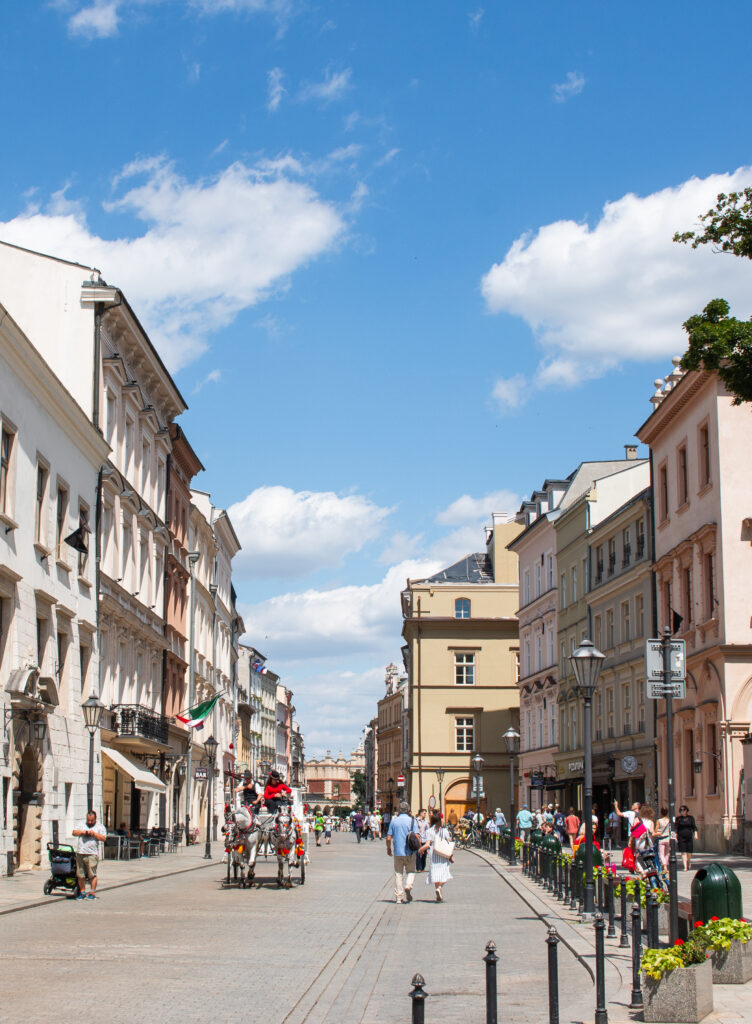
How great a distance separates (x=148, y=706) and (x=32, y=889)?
21.3m

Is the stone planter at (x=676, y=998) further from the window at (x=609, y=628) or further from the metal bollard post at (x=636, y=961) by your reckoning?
the window at (x=609, y=628)

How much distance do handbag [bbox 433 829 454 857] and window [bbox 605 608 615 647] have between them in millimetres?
32665

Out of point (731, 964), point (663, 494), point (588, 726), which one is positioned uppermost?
point (663, 494)

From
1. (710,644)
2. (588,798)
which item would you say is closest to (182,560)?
(710,644)

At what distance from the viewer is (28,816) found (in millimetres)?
29547

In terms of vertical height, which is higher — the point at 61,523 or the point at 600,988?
the point at 61,523

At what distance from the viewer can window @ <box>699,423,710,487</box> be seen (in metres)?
41.9

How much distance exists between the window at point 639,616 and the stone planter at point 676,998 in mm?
41162

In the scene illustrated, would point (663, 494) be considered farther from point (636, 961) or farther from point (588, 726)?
point (636, 961)

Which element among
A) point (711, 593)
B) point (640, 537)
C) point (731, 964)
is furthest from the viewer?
point (640, 537)

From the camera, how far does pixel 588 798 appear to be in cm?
1914

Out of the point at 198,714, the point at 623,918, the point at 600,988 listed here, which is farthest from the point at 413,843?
the point at 198,714

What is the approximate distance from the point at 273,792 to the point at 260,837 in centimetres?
89

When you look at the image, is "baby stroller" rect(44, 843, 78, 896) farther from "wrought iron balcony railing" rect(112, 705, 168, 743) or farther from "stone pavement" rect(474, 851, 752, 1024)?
"wrought iron balcony railing" rect(112, 705, 168, 743)
